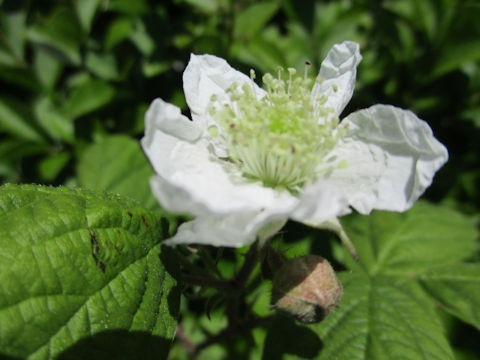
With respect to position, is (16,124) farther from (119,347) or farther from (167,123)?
(119,347)

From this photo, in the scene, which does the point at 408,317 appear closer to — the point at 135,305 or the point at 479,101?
the point at 135,305

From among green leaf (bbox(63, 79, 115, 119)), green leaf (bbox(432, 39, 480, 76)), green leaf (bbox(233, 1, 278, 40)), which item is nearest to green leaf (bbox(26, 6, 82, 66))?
green leaf (bbox(63, 79, 115, 119))

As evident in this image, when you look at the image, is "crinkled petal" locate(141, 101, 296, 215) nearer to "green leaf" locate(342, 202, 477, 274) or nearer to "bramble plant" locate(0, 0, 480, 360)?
"bramble plant" locate(0, 0, 480, 360)

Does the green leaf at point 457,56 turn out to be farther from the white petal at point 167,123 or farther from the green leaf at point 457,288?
the white petal at point 167,123

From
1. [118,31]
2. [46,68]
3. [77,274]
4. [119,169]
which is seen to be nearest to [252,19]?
[118,31]

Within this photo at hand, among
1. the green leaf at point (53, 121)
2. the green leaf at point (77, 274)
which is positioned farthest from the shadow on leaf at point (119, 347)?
the green leaf at point (53, 121)

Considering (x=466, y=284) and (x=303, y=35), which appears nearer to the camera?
(x=466, y=284)

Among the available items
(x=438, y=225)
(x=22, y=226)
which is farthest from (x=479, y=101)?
(x=22, y=226)
